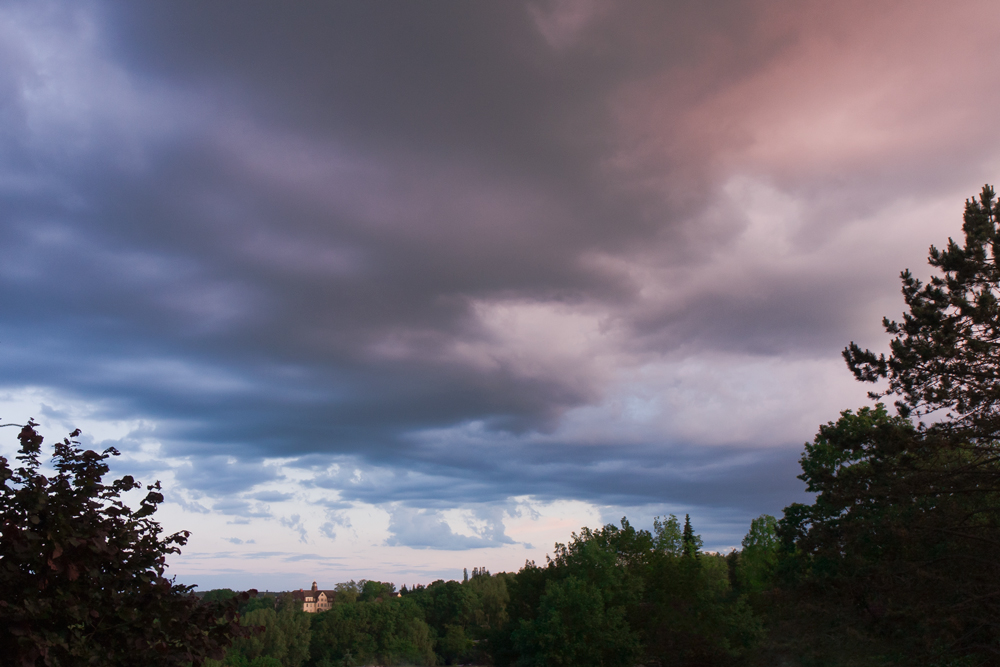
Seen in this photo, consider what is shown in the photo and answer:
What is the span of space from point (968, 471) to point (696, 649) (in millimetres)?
37173

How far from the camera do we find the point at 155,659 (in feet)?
22.6

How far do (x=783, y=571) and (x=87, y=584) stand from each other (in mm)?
44387

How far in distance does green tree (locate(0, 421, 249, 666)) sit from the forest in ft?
0.05

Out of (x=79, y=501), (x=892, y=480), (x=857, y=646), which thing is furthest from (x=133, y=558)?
(x=857, y=646)

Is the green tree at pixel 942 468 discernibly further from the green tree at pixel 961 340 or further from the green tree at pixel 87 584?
the green tree at pixel 87 584

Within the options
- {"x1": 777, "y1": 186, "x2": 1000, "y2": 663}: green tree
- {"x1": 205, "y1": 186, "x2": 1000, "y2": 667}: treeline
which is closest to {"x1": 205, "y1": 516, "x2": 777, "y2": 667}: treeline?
{"x1": 205, "y1": 186, "x2": 1000, "y2": 667}: treeline

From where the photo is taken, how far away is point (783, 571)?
Result: 144 ft

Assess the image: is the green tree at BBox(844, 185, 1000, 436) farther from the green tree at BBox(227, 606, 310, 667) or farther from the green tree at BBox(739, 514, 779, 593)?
the green tree at BBox(227, 606, 310, 667)

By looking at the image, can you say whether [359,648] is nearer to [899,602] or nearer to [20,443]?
[899,602]

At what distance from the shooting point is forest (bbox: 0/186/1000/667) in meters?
6.79

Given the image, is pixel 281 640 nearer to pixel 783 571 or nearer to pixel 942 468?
pixel 783 571

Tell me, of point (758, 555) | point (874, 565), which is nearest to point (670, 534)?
point (758, 555)

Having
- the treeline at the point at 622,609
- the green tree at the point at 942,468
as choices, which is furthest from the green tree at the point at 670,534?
the green tree at the point at 942,468

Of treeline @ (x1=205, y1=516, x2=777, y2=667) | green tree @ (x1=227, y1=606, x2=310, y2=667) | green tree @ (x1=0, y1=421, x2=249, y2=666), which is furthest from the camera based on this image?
green tree @ (x1=227, y1=606, x2=310, y2=667)
